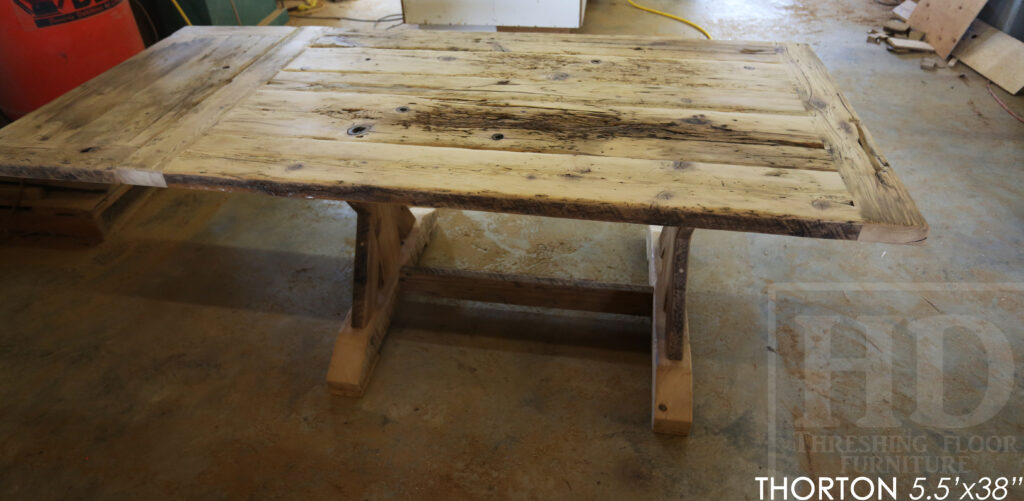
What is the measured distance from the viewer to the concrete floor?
4.91 feet

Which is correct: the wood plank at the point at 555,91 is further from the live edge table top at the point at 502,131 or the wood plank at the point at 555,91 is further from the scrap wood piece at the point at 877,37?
the scrap wood piece at the point at 877,37

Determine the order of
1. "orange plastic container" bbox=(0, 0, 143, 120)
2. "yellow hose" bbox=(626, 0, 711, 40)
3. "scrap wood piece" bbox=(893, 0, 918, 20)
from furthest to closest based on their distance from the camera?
"scrap wood piece" bbox=(893, 0, 918, 20) → "yellow hose" bbox=(626, 0, 711, 40) → "orange plastic container" bbox=(0, 0, 143, 120)

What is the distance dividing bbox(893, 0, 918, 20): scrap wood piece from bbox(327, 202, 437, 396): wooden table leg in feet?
14.0

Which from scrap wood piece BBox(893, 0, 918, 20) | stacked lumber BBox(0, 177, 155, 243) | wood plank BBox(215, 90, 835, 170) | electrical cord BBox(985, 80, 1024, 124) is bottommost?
stacked lumber BBox(0, 177, 155, 243)

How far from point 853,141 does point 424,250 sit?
1488mm

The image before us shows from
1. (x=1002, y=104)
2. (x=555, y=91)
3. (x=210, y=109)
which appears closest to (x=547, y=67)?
(x=555, y=91)

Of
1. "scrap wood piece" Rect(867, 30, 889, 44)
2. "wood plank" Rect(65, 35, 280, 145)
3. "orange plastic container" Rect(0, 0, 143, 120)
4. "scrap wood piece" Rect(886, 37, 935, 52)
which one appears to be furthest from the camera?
"scrap wood piece" Rect(867, 30, 889, 44)

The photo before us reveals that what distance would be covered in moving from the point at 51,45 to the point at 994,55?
15.9 ft

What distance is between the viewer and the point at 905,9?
4266 millimetres

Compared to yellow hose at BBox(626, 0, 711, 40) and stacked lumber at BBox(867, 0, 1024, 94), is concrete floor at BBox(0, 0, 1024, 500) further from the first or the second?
yellow hose at BBox(626, 0, 711, 40)

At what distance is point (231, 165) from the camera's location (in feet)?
3.83

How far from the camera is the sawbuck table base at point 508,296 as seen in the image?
1.55 metres

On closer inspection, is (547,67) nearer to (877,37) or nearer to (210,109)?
(210,109)

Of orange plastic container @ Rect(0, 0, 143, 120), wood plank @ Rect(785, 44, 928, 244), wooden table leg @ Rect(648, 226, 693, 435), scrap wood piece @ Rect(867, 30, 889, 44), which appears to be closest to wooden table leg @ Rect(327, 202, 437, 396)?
wooden table leg @ Rect(648, 226, 693, 435)
